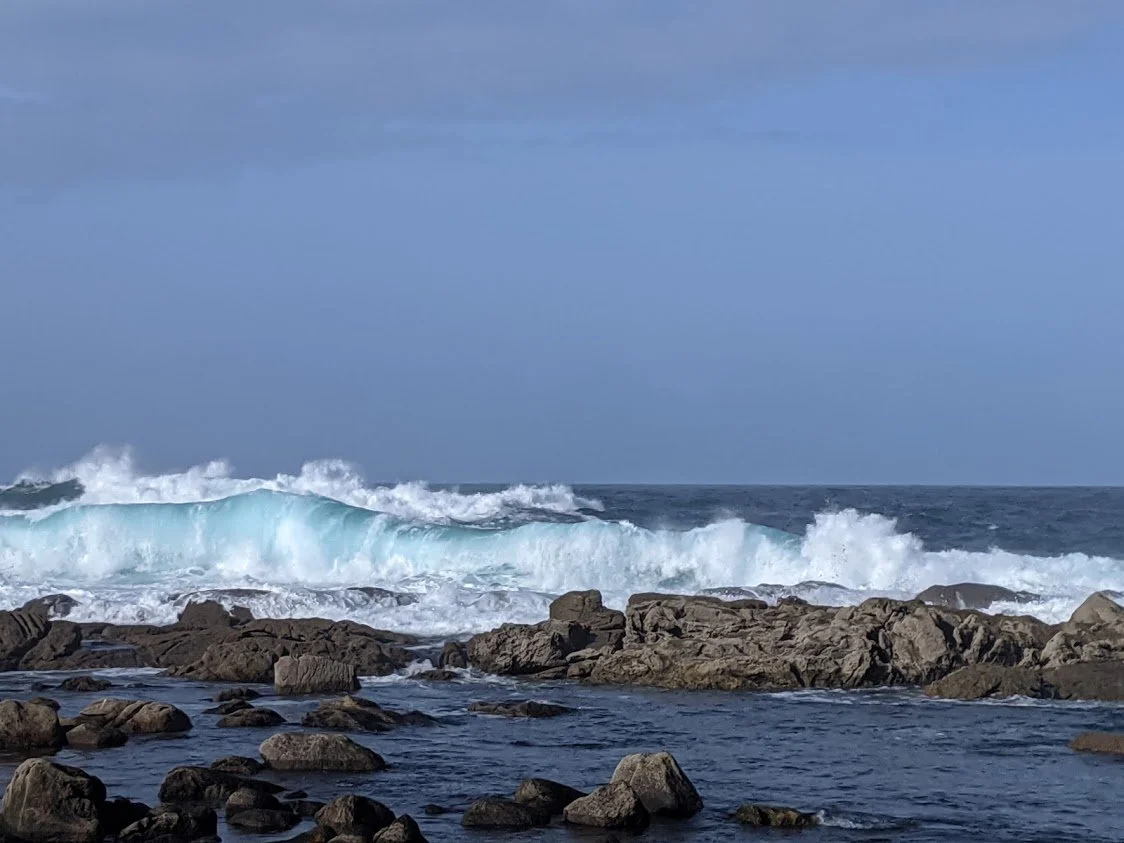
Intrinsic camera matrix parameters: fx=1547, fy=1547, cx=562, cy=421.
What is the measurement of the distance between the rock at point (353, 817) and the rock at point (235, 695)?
7507mm

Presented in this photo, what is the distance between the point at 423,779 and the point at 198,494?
1232 inches

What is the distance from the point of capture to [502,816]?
13.9 meters

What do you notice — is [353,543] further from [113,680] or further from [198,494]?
[113,680]

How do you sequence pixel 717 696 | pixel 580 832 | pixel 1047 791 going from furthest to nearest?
pixel 717 696
pixel 1047 791
pixel 580 832

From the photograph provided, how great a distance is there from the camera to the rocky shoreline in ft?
45.1

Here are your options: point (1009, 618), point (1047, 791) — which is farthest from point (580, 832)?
point (1009, 618)

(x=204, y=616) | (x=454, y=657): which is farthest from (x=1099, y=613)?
(x=204, y=616)

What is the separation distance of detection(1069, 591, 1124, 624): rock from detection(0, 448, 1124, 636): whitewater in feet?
17.9

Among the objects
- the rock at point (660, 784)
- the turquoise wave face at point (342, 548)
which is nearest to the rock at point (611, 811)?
the rock at point (660, 784)

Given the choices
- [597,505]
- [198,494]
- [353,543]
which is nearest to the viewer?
[353,543]

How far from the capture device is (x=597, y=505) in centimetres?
5897

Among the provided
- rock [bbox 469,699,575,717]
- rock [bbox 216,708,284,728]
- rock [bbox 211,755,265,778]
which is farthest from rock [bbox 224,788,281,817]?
rock [bbox 469,699,575,717]

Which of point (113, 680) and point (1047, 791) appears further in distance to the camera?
point (113, 680)

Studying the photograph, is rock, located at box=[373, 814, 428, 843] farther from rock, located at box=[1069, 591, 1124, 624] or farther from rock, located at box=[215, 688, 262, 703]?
rock, located at box=[1069, 591, 1124, 624]
